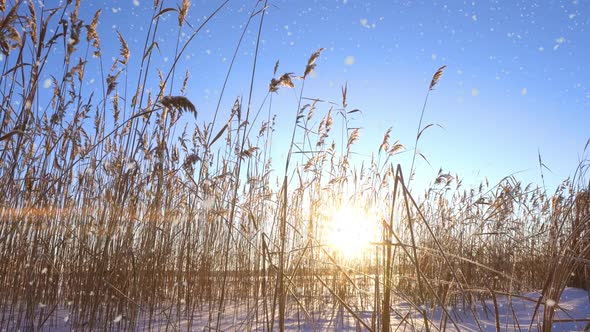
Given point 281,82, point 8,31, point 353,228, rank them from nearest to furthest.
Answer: point 8,31 < point 281,82 < point 353,228

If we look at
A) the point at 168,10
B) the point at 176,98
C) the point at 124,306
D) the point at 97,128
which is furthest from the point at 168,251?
the point at 176,98

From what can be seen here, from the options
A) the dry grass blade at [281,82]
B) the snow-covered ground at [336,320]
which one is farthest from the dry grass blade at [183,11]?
the snow-covered ground at [336,320]

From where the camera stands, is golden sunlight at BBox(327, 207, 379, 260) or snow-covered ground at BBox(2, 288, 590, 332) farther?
golden sunlight at BBox(327, 207, 379, 260)

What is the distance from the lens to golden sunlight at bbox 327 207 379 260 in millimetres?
3355

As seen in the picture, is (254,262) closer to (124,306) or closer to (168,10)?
(124,306)

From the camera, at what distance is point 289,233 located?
418 centimetres

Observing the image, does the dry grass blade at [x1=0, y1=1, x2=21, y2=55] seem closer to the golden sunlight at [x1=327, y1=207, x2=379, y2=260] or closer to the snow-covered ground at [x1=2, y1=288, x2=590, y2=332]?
the snow-covered ground at [x1=2, y1=288, x2=590, y2=332]

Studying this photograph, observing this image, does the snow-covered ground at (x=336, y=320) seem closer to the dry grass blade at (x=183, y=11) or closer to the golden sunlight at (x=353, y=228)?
the golden sunlight at (x=353, y=228)

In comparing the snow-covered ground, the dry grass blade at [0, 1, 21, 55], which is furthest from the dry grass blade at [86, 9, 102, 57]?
the snow-covered ground

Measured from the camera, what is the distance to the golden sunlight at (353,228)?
336cm

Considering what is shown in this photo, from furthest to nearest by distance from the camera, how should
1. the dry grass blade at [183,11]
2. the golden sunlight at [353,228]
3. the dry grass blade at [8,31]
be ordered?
the golden sunlight at [353,228], the dry grass blade at [183,11], the dry grass blade at [8,31]

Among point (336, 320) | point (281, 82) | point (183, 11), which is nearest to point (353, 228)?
point (336, 320)

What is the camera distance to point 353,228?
342cm

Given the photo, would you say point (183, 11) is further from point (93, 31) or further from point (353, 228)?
point (353, 228)
